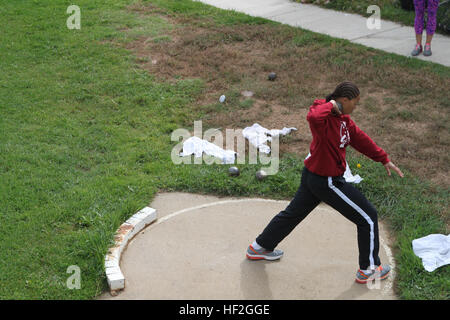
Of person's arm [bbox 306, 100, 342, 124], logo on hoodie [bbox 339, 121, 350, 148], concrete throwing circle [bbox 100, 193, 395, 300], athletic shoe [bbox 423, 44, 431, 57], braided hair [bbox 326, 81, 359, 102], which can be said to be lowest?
concrete throwing circle [bbox 100, 193, 395, 300]

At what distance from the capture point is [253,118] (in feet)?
26.0

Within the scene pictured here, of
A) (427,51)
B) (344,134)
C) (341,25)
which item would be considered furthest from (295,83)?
(344,134)

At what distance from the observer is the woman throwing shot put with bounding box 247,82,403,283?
14.2ft

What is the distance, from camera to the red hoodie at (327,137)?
14.0 ft

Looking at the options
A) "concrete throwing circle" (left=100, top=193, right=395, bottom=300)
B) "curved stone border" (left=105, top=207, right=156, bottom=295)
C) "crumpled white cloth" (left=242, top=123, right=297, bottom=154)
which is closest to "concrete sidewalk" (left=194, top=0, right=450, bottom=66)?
"crumpled white cloth" (left=242, top=123, right=297, bottom=154)

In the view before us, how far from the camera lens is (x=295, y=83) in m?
8.85

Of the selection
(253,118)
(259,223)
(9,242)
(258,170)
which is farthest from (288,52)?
(9,242)

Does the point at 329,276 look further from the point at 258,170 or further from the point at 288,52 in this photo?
the point at 288,52

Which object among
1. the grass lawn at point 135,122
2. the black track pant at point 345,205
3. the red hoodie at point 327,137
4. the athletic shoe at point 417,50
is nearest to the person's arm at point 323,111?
the red hoodie at point 327,137

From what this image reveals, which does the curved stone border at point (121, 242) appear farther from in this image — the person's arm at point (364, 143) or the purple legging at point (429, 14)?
the purple legging at point (429, 14)

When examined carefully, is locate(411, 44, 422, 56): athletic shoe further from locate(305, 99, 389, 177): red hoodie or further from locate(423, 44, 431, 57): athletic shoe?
locate(305, 99, 389, 177): red hoodie

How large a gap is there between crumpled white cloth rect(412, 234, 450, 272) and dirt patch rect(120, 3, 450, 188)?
1234mm

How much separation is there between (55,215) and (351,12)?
29.0 feet
